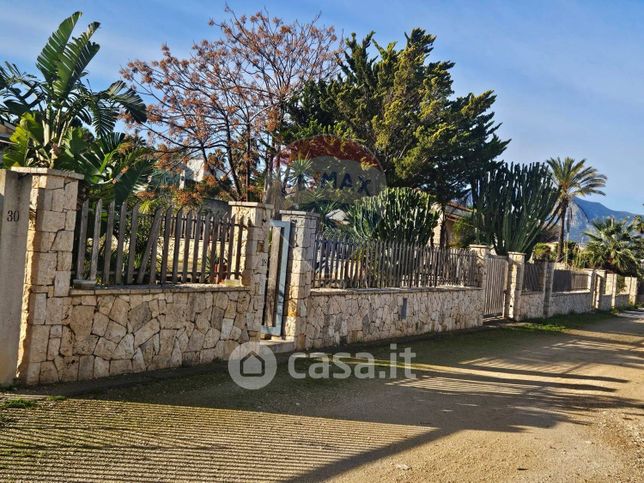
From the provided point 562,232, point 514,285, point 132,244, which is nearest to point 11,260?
point 132,244

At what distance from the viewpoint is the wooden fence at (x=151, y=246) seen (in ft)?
25.0

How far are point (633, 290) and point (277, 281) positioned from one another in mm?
36774

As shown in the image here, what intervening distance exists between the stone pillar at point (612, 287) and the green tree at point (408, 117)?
9.62 metres

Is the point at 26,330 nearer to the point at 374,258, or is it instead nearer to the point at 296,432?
the point at 296,432

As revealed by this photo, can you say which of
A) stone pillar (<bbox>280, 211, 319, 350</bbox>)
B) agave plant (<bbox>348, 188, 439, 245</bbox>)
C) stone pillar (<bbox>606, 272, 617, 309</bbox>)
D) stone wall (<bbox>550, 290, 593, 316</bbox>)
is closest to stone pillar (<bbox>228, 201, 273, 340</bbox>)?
stone pillar (<bbox>280, 211, 319, 350</bbox>)

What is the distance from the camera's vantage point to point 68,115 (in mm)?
10000

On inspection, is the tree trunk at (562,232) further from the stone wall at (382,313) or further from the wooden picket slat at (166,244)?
the wooden picket slat at (166,244)

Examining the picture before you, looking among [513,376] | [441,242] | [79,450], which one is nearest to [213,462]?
[79,450]

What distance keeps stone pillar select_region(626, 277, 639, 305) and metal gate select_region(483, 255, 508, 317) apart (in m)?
23.8

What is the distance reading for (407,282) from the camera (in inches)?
583

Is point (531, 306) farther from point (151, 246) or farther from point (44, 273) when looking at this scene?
point (44, 273)

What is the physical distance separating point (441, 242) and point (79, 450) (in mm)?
29905

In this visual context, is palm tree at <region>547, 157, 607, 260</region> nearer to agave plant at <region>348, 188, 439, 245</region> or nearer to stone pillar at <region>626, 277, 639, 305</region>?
stone pillar at <region>626, 277, 639, 305</region>


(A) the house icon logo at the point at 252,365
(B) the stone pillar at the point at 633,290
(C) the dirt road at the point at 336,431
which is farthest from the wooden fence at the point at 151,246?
(B) the stone pillar at the point at 633,290
